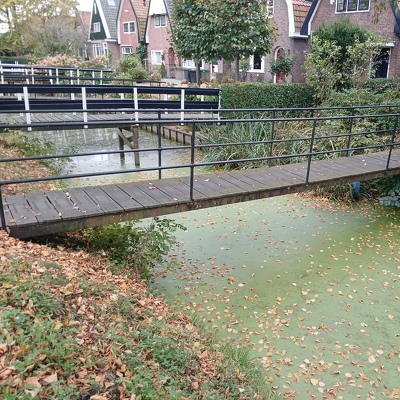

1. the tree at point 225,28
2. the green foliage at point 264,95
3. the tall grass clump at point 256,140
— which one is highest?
the tree at point 225,28

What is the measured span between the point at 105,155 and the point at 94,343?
30.0 feet

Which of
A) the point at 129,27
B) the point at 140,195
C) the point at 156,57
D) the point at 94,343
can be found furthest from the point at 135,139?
the point at 129,27

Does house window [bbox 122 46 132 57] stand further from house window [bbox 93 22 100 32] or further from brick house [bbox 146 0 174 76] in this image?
house window [bbox 93 22 100 32]

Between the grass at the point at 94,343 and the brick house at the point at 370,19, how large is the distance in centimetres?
1646

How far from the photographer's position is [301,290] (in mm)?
4742

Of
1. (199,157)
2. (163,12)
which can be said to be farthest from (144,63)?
(199,157)

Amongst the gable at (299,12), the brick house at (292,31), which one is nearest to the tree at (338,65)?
the brick house at (292,31)

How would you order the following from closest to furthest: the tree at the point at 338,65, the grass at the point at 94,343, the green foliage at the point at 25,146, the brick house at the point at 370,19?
the grass at the point at 94,343, the green foliage at the point at 25,146, the tree at the point at 338,65, the brick house at the point at 370,19

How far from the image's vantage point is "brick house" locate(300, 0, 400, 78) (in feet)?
56.3

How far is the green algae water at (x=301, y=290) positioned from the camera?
11.4 ft

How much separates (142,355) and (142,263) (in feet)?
5.49

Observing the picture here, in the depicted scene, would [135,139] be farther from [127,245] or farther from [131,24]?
[131,24]

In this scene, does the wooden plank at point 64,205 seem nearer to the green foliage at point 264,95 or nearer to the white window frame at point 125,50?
the green foliage at point 264,95

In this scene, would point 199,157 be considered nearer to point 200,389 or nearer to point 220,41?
point 220,41
